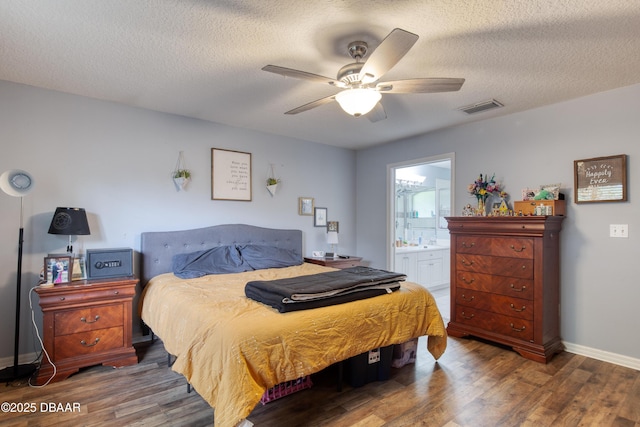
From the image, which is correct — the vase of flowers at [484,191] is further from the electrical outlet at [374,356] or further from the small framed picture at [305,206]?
the small framed picture at [305,206]

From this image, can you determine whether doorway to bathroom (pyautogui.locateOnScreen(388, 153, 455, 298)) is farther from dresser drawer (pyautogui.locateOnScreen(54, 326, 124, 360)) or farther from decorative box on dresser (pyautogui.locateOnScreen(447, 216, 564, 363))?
dresser drawer (pyautogui.locateOnScreen(54, 326, 124, 360))

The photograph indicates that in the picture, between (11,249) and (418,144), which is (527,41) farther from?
(11,249)

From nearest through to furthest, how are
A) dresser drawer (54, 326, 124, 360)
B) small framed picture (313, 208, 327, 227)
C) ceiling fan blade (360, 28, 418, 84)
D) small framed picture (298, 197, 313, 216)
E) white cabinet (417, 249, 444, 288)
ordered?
ceiling fan blade (360, 28, 418, 84), dresser drawer (54, 326, 124, 360), small framed picture (298, 197, 313, 216), small framed picture (313, 208, 327, 227), white cabinet (417, 249, 444, 288)

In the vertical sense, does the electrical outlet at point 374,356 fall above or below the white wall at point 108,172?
below

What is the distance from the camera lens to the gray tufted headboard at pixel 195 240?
3.38 m

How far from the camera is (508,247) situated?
10.4 ft

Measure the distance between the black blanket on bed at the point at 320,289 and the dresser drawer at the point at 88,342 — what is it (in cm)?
138

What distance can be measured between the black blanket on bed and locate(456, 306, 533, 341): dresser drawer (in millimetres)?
1293

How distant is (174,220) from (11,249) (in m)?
1.34

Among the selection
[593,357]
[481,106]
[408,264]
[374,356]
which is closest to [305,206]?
[408,264]

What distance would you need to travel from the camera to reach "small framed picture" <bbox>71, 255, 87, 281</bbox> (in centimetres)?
281

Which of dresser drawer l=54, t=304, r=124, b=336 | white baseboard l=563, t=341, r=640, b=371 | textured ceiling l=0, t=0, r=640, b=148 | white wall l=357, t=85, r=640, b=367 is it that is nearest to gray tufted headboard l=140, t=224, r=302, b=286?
dresser drawer l=54, t=304, r=124, b=336

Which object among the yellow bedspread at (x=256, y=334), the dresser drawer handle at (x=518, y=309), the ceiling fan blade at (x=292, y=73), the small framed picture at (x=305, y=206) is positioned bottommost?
the dresser drawer handle at (x=518, y=309)

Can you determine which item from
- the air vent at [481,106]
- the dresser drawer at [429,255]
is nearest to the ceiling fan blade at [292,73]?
the air vent at [481,106]
